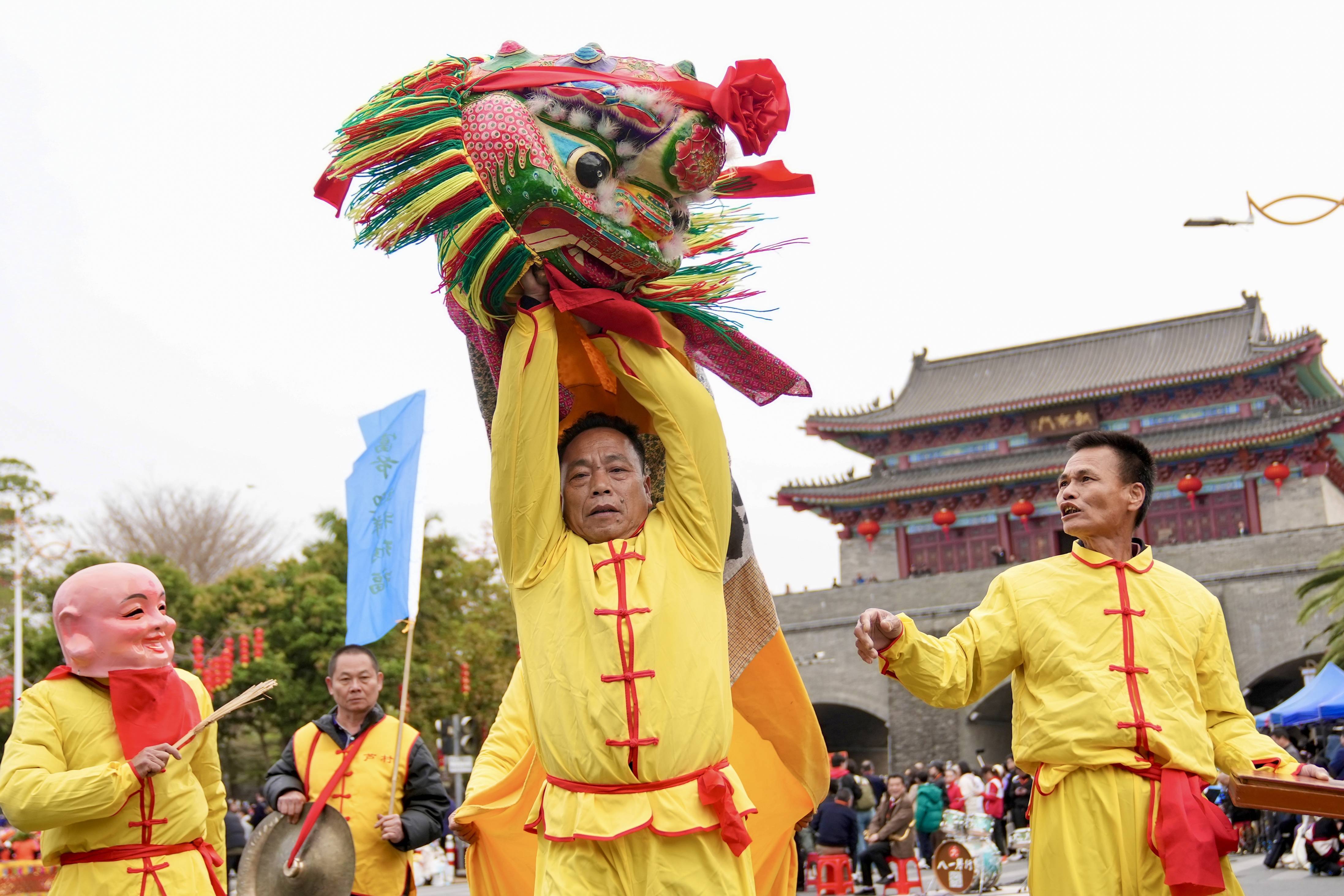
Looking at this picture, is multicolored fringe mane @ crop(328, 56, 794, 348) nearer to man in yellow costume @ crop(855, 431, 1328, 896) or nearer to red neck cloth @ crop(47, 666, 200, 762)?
man in yellow costume @ crop(855, 431, 1328, 896)

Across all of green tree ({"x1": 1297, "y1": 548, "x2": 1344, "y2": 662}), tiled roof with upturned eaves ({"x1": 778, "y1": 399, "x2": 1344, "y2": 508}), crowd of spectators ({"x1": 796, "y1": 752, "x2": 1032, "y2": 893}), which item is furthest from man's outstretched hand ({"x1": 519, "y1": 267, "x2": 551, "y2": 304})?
tiled roof with upturned eaves ({"x1": 778, "y1": 399, "x2": 1344, "y2": 508})

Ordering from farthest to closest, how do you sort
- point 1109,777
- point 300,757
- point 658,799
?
point 300,757
point 1109,777
point 658,799

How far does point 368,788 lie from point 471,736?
23.3 metres

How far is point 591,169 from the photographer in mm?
3309

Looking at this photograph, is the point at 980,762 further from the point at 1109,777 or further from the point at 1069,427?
the point at 1109,777

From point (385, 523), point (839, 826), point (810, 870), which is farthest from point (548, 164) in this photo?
point (810, 870)

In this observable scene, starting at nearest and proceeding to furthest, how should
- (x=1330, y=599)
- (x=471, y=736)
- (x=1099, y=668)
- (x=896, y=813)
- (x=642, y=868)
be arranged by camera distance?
(x=642, y=868) → (x=1099, y=668) → (x=896, y=813) → (x=1330, y=599) → (x=471, y=736)

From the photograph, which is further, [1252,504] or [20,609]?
[1252,504]

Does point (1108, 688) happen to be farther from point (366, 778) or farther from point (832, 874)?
point (832, 874)

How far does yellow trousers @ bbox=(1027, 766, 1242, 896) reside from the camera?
3.40m

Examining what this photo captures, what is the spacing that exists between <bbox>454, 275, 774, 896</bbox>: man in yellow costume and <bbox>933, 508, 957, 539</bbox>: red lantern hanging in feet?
93.5

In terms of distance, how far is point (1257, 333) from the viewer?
100ft

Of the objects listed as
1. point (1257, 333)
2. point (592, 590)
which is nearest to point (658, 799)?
point (592, 590)

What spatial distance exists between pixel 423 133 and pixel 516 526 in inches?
39.5
